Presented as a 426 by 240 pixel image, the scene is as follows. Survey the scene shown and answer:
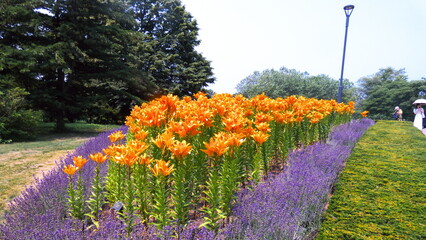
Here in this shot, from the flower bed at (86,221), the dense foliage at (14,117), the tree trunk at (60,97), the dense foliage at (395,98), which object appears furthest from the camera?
the dense foliage at (395,98)

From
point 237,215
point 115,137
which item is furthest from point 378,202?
point 115,137

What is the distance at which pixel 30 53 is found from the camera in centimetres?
1104

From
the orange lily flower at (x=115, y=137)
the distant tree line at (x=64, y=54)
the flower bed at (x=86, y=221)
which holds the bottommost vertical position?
the flower bed at (x=86, y=221)

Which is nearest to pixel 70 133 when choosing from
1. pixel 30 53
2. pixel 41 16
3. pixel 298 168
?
pixel 30 53

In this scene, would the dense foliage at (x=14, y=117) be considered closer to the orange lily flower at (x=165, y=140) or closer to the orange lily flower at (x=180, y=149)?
the orange lily flower at (x=165, y=140)

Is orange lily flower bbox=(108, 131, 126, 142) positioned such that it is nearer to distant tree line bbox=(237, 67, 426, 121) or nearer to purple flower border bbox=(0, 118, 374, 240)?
purple flower border bbox=(0, 118, 374, 240)

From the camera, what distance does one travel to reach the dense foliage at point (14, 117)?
10648mm

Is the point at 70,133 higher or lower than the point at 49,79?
lower

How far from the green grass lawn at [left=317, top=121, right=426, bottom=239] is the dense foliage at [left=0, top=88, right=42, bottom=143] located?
12040 millimetres

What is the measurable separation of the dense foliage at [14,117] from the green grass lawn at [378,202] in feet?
39.5

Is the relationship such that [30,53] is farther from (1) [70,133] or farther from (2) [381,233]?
(2) [381,233]

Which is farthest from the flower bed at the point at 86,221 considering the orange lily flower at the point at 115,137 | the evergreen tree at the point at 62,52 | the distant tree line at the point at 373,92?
the distant tree line at the point at 373,92

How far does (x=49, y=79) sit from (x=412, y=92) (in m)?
36.4

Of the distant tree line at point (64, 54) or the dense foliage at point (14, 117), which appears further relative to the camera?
the distant tree line at point (64, 54)
